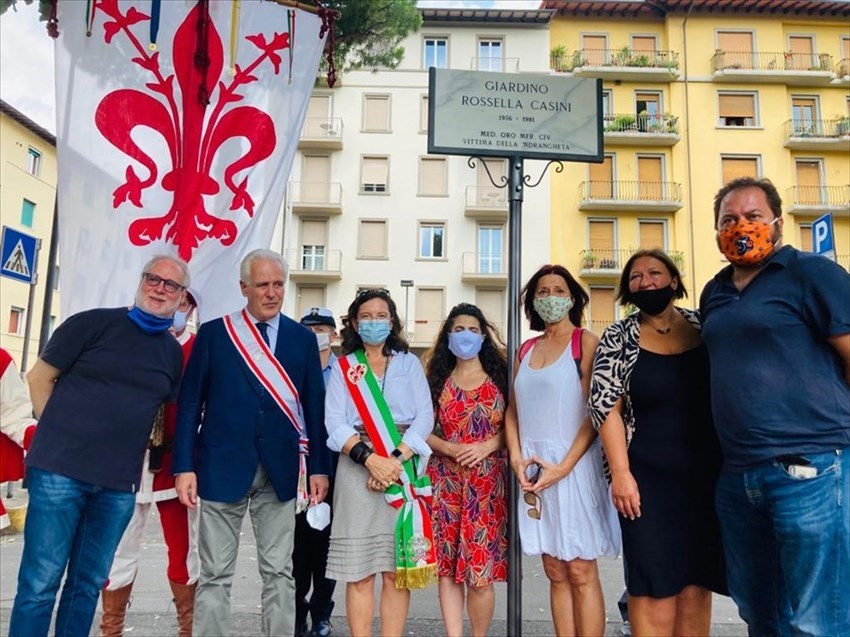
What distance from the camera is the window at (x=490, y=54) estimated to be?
89.6 ft

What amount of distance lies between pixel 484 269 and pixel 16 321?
19.1m

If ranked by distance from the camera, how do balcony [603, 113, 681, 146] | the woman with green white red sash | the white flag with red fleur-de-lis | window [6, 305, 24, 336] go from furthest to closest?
balcony [603, 113, 681, 146]
window [6, 305, 24, 336]
the white flag with red fleur-de-lis
the woman with green white red sash

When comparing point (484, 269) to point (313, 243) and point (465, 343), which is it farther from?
point (465, 343)

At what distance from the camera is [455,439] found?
12.3ft

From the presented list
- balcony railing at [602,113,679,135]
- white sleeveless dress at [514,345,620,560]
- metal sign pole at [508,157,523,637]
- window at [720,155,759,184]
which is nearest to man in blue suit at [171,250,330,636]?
metal sign pole at [508,157,523,637]

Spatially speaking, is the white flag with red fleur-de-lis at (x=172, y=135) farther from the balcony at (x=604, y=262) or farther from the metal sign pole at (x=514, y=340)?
the balcony at (x=604, y=262)

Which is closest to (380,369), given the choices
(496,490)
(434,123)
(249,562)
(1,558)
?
(496,490)

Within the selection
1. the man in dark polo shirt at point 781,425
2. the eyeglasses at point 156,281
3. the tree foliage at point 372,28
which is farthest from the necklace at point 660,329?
the tree foliage at point 372,28

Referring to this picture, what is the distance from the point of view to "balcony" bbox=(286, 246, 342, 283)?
26.0m

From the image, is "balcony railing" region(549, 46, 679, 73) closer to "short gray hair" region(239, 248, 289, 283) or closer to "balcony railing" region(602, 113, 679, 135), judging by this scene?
"balcony railing" region(602, 113, 679, 135)

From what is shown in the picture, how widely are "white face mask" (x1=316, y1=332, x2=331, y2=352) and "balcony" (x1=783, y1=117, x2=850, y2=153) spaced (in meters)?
27.9

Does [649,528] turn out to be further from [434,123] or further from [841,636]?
[434,123]

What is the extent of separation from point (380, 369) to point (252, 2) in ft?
9.51

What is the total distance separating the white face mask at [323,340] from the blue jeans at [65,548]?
1851 millimetres
